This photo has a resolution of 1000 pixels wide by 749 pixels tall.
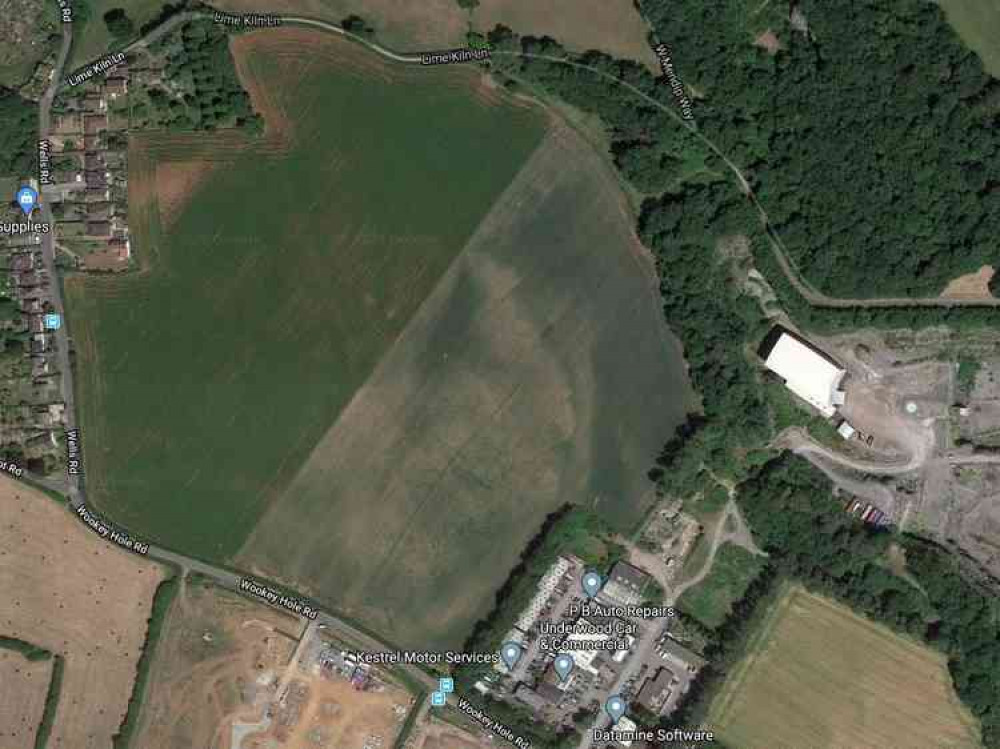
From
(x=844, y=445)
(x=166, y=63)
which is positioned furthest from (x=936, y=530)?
(x=166, y=63)

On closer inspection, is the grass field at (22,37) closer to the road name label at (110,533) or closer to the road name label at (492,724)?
the road name label at (110,533)

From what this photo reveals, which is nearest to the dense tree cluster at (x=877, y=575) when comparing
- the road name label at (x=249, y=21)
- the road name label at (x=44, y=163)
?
the road name label at (x=249, y=21)

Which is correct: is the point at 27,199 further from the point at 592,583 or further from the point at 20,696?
the point at 592,583

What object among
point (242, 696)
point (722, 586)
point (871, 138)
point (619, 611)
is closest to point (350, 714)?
point (242, 696)

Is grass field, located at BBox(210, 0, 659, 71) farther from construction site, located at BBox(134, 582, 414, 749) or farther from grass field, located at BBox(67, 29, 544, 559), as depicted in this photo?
construction site, located at BBox(134, 582, 414, 749)

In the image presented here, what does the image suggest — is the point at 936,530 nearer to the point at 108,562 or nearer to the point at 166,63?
the point at 108,562

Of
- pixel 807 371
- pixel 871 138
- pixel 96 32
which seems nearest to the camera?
pixel 807 371

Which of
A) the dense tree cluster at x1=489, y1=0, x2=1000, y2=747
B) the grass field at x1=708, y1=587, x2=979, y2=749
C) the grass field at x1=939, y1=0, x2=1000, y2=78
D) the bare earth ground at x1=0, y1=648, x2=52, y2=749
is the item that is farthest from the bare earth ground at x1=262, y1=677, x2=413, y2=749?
the grass field at x1=939, y1=0, x2=1000, y2=78
